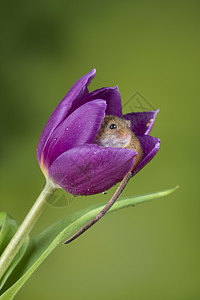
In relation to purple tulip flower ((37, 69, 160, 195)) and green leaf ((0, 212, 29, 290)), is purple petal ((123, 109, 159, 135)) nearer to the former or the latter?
purple tulip flower ((37, 69, 160, 195))

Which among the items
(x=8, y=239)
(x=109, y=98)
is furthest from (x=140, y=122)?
(x=8, y=239)

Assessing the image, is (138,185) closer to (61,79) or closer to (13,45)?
(61,79)

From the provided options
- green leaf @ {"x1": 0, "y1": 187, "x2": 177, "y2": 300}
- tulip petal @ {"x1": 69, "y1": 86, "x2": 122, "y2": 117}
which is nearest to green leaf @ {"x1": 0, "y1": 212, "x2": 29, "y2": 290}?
green leaf @ {"x1": 0, "y1": 187, "x2": 177, "y2": 300}

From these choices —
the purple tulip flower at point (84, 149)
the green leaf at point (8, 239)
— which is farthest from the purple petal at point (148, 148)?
the green leaf at point (8, 239)

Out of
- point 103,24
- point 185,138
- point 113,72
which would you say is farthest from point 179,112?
point 103,24

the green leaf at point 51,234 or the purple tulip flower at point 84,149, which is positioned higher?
the purple tulip flower at point 84,149

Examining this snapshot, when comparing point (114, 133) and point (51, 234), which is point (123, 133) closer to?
point (114, 133)

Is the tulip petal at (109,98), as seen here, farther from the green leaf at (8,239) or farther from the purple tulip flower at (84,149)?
the green leaf at (8,239)
